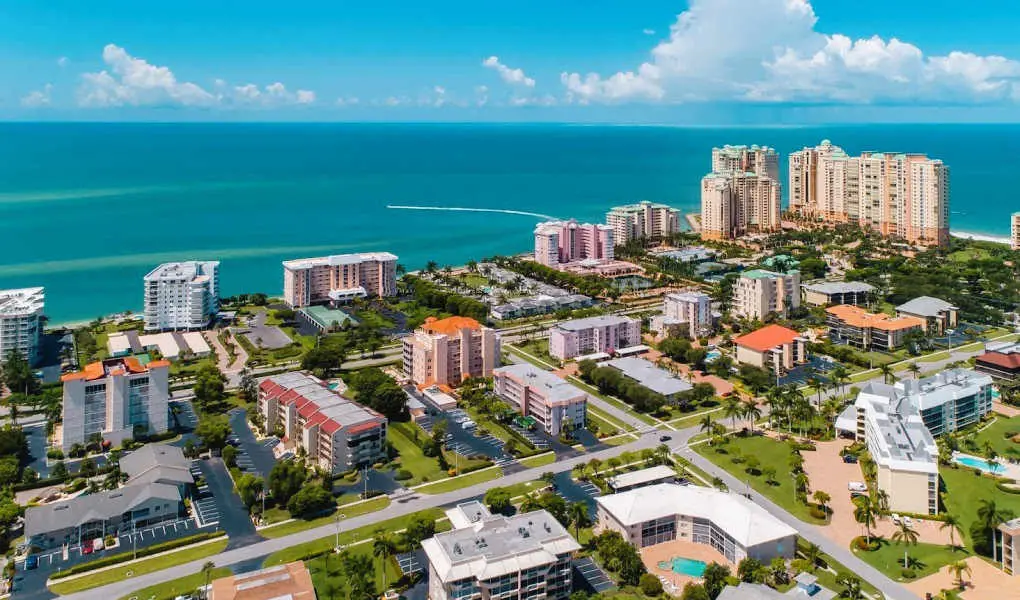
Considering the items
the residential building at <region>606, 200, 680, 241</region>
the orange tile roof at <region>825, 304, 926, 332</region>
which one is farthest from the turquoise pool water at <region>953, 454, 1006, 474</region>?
the residential building at <region>606, 200, 680, 241</region>

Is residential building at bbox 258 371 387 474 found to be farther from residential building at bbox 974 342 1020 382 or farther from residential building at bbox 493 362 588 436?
residential building at bbox 974 342 1020 382

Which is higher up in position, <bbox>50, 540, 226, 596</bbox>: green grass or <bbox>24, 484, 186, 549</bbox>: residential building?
<bbox>24, 484, 186, 549</bbox>: residential building

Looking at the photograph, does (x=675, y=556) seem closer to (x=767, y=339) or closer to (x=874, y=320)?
(x=767, y=339)

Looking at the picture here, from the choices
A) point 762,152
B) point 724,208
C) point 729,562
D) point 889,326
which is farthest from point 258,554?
point 762,152

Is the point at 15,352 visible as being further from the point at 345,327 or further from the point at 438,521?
the point at 438,521

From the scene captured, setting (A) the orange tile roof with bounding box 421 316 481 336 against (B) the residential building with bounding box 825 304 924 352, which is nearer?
(A) the orange tile roof with bounding box 421 316 481 336

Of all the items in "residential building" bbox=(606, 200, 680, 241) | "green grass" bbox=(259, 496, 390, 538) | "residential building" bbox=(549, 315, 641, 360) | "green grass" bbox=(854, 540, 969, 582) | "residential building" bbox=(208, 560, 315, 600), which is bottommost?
"green grass" bbox=(854, 540, 969, 582)
